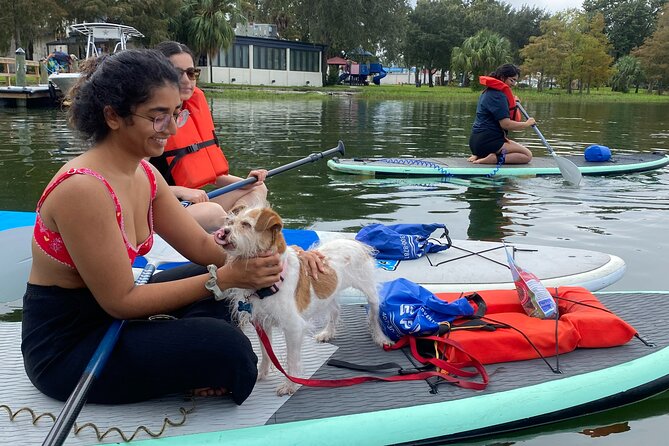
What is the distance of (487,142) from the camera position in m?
11.4

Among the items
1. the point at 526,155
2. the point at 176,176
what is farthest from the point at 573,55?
the point at 176,176

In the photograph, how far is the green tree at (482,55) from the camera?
168 ft

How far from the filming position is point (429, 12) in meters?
66.1

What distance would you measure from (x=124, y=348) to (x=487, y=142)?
31.3ft

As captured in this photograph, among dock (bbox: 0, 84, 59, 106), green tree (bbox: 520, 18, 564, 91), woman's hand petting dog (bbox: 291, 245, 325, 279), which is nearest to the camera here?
woman's hand petting dog (bbox: 291, 245, 325, 279)

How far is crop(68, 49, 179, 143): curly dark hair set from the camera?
2607 mm

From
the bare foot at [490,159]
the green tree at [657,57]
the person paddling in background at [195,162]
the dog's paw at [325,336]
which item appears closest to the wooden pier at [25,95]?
the bare foot at [490,159]

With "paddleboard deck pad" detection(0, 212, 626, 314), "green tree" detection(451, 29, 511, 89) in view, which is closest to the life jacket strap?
"paddleboard deck pad" detection(0, 212, 626, 314)

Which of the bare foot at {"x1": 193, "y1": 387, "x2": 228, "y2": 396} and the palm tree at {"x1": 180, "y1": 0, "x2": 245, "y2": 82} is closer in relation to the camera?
the bare foot at {"x1": 193, "y1": 387, "x2": 228, "y2": 396}

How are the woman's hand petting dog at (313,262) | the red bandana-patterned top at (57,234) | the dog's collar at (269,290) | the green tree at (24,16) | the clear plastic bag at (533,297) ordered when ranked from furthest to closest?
1. the green tree at (24,16)
2. the clear plastic bag at (533,297)
3. the woman's hand petting dog at (313,262)
4. the dog's collar at (269,290)
5. the red bandana-patterned top at (57,234)

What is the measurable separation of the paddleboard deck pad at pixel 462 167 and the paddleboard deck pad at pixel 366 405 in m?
7.19

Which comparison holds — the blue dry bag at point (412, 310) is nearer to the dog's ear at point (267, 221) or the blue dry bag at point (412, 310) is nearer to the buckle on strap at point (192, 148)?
the dog's ear at point (267, 221)

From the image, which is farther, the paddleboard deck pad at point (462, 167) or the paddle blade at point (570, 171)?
the paddleboard deck pad at point (462, 167)

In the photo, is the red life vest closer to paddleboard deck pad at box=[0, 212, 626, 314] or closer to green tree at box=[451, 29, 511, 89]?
paddleboard deck pad at box=[0, 212, 626, 314]
